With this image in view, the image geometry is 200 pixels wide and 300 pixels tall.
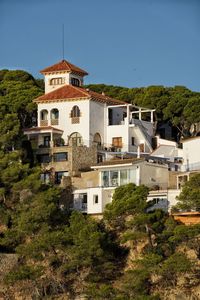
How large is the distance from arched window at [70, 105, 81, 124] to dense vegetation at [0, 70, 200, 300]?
6.56 meters

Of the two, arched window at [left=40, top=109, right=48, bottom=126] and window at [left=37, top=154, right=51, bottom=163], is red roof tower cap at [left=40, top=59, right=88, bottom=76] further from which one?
window at [left=37, top=154, right=51, bottom=163]

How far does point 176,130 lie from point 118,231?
1538 cm

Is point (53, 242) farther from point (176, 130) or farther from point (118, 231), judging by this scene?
point (176, 130)

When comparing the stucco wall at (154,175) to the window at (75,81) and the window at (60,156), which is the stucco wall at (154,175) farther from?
the window at (75,81)

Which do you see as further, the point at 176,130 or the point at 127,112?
the point at 176,130

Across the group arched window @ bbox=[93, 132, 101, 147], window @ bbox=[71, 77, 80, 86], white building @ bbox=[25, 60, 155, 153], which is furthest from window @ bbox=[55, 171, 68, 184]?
window @ bbox=[71, 77, 80, 86]

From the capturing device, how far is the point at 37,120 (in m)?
50.8

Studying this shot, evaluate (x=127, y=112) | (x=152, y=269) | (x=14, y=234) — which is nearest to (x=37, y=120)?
(x=127, y=112)

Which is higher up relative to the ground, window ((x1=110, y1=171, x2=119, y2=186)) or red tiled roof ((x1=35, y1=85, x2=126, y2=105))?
red tiled roof ((x1=35, y1=85, x2=126, y2=105))

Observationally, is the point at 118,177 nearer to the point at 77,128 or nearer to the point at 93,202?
the point at 93,202

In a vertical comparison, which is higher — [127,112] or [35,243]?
[127,112]

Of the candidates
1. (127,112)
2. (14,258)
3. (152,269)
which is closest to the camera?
(152,269)

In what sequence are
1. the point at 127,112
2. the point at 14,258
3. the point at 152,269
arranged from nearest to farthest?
the point at 152,269
the point at 14,258
the point at 127,112

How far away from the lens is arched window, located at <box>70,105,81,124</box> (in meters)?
48.1
